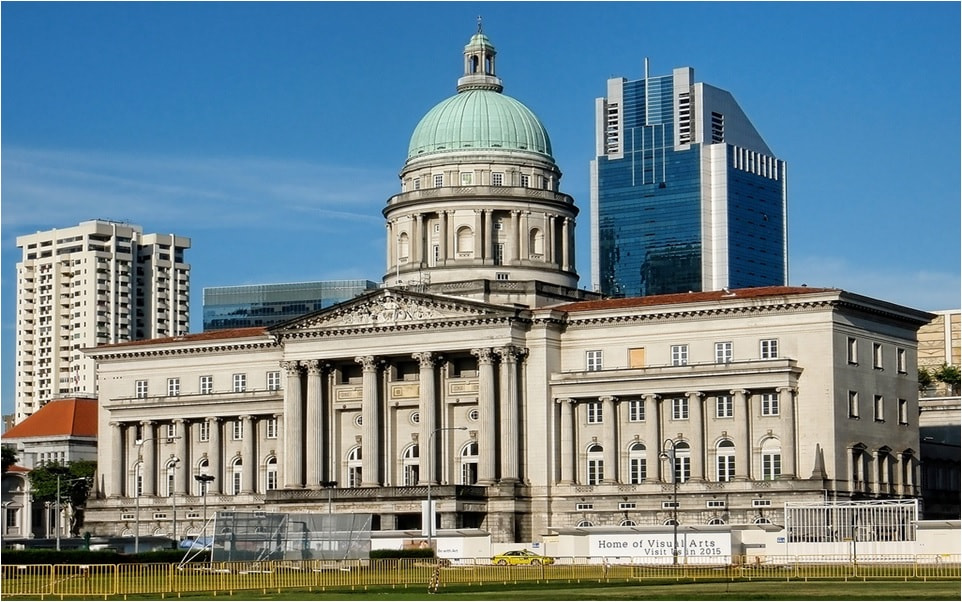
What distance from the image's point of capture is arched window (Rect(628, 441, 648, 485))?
151000 mm

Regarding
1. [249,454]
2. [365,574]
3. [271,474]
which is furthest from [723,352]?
[365,574]

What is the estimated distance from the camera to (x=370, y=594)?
9006 cm

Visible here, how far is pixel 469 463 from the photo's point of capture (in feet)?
517

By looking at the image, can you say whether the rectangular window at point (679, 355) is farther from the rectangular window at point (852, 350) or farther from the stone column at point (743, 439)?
the rectangular window at point (852, 350)

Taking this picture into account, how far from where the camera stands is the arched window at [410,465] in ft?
521

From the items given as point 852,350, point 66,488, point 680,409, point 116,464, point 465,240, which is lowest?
point 66,488

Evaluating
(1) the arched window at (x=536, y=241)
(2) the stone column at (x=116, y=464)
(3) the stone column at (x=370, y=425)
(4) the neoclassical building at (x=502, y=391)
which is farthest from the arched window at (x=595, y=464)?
(2) the stone column at (x=116, y=464)

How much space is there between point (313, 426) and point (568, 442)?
1998cm

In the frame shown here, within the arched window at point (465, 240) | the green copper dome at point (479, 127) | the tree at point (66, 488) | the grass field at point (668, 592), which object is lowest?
the grass field at point (668, 592)

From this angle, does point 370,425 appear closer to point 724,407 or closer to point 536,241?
point 536,241

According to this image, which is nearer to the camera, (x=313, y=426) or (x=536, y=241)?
(x=313, y=426)

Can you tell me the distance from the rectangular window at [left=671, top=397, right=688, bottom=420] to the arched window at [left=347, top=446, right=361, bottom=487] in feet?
84.3

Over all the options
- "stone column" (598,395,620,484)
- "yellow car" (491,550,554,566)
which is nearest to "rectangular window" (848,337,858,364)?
"stone column" (598,395,620,484)

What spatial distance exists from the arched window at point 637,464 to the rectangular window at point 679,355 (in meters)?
6.28
